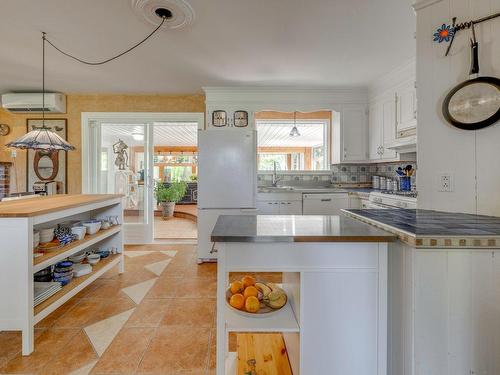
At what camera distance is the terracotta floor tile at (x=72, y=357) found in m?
1.52

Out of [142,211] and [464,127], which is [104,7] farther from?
[142,211]

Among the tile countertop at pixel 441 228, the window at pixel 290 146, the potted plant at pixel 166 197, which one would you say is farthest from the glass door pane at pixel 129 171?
the tile countertop at pixel 441 228

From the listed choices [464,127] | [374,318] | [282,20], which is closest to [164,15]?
[282,20]

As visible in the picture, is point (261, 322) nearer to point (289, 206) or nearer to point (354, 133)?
point (289, 206)

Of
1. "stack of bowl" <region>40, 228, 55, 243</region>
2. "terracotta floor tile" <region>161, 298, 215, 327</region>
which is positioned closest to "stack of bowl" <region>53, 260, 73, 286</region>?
"stack of bowl" <region>40, 228, 55, 243</region>

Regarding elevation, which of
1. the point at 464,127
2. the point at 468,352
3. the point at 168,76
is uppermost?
the point at 168,76

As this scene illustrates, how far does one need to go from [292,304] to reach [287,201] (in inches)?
92.1

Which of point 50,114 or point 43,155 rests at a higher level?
point 50,114

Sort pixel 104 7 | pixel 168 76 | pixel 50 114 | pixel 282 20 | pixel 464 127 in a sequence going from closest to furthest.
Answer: pixel 464 127 → pixel 104 7 → pixel 282 20 → pixel 168 76 → pixel 50 114

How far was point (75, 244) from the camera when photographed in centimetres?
217

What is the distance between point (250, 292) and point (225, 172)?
217 cm

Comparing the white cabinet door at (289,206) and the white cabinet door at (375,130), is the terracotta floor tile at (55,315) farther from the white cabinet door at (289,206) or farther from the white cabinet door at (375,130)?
the white cabinet door at (375,130)

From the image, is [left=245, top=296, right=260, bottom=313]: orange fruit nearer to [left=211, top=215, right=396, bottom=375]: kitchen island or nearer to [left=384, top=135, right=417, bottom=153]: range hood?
[left=211, top=215, right=396, bottom=375]: kitchen island

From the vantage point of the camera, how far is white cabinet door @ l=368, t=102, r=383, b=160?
3539 mm
